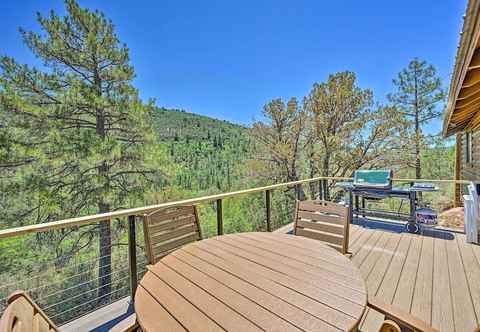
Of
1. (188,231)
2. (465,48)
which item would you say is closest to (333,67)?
(465,48)

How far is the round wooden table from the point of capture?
0.96 metres

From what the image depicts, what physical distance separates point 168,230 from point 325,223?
140 cm

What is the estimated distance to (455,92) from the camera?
253 cm

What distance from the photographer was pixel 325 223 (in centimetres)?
210

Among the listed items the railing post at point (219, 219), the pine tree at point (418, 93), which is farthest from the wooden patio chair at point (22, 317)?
the pine tree at point (418, 93)

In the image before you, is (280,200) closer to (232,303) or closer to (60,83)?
(60,83)

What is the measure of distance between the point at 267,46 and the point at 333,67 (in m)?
2.82

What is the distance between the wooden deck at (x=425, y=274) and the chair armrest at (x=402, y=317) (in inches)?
37.4

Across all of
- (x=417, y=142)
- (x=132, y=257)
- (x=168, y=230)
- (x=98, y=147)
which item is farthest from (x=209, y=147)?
(x=168, y=230)

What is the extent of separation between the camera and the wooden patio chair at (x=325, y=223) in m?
1.94

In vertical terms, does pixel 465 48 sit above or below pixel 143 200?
above

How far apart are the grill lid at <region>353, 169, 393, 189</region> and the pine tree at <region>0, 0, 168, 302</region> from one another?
6080mm

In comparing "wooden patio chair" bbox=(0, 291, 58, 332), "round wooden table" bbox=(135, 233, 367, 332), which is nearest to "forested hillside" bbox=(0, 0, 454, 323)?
"round wooden table" bbox=(135, 233, 367, 332)

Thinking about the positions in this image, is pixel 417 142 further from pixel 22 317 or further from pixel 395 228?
pixel 22 317
